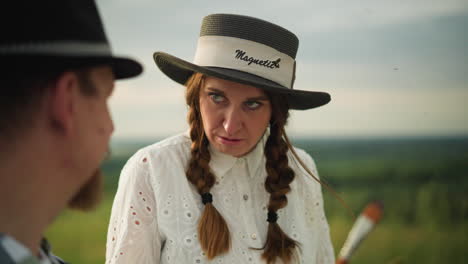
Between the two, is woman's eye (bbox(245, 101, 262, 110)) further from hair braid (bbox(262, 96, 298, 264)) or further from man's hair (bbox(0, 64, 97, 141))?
man's hair (bbox(0, 64, 97, 141))

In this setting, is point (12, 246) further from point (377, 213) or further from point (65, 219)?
point (65, 219)

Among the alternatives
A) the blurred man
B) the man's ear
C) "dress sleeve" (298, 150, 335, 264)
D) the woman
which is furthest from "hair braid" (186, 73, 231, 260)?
the man's ear

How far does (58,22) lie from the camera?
826mm

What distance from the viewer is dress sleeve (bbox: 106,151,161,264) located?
181cm

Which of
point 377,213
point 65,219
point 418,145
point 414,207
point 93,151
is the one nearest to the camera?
point 93,151

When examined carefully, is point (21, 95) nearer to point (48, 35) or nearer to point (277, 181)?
point (48, 35)

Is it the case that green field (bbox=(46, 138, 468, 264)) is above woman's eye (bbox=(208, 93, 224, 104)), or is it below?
below

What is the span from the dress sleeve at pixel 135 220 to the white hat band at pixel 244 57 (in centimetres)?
52

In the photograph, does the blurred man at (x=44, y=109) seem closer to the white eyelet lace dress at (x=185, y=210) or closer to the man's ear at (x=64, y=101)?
the man's ear at (x=64, y=101)

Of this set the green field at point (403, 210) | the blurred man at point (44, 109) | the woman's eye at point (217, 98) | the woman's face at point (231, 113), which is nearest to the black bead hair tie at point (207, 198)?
the woman's face at point (231, 113)

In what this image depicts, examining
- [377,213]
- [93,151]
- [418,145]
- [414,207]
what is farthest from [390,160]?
[93,151]

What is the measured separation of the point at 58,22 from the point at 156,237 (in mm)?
1225

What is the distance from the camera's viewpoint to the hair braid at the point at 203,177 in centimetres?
188

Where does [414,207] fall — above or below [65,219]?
above
